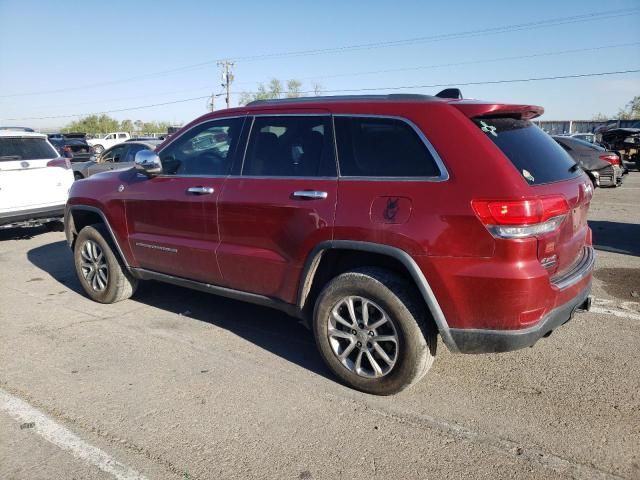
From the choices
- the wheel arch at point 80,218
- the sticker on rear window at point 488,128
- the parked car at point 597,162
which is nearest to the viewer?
the sticker on rear window at point 488,128

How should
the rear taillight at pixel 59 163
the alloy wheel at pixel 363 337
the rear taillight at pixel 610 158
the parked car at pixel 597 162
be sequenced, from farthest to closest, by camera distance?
1. the rear taillight at pixel 610 158
2. the parked car at pixel 597 162
3. the rear taillight at pixel 59 163
4. the alloy wheel at pixel 363 337

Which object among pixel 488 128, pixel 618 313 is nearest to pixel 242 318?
pixel 488 128

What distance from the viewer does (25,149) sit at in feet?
27.6

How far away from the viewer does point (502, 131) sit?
3.26 metres

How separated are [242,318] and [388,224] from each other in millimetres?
2220

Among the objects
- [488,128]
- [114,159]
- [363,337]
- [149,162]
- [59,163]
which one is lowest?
[363,337]

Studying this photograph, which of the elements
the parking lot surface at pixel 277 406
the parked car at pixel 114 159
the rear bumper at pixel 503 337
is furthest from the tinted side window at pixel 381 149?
the parked car at pixel 114 159

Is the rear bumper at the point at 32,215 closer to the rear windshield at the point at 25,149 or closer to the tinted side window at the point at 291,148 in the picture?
the rear windshield at the point at 25,149

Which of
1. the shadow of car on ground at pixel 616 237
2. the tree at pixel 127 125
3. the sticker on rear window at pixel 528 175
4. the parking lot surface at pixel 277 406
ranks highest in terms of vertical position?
the tree at pixel 127 125

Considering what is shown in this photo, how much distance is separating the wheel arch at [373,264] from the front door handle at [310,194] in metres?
0.30

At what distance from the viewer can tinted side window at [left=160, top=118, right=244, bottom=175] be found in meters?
4.14

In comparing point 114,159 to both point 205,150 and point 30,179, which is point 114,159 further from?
point 205,150

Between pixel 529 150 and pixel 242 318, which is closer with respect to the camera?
pixel 529 150

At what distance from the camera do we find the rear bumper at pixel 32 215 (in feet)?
25.9
